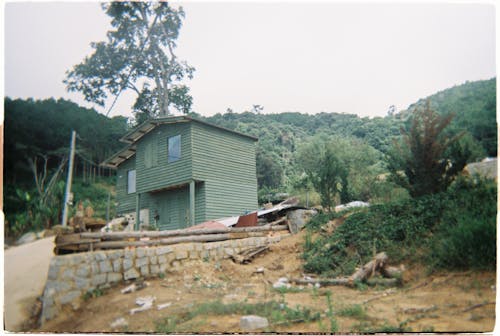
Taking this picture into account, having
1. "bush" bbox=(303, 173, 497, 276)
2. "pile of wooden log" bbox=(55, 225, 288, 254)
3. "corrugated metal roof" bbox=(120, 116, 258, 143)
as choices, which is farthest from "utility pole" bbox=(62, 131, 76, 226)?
"corrugated metal roof" bbox=(120, 116, 258, 143)

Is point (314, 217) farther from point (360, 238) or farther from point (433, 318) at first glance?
point (433, 318)

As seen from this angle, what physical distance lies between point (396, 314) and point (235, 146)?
9.15m

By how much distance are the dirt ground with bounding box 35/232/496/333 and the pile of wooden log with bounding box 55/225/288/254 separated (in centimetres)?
80

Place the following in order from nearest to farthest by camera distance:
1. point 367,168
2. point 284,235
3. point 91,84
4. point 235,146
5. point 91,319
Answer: point 91,319 < point 91,84 < point 284,235 < point 367,168 < point 235,146

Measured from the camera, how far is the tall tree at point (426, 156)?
6723 millimetres

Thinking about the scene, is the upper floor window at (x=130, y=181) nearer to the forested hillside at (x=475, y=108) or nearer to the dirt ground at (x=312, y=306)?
the dirt ground at (x=312, y=306)

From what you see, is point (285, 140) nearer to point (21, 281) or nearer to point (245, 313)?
point (245, 313)

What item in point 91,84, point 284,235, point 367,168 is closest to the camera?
point 91,84

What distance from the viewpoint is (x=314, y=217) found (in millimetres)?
9617

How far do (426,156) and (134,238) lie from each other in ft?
18.8

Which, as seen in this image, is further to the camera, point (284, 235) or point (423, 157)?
point (284, 235)

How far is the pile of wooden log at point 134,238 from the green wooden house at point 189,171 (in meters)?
3.94

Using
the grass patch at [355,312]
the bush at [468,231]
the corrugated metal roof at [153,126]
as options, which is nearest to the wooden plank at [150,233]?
the grass patch at [355,312]

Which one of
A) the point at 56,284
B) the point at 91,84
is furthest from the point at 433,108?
the point at 56,284
